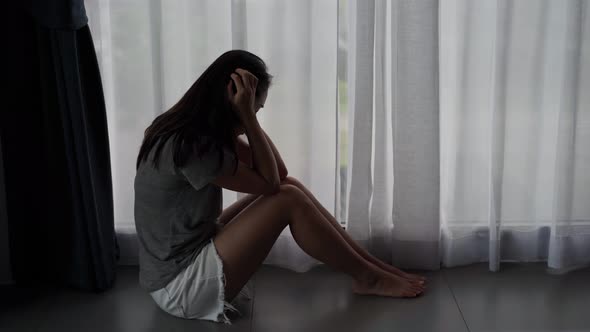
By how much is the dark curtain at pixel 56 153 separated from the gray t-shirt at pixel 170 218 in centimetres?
29

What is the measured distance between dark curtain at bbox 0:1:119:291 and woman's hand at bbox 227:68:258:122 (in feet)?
1.75

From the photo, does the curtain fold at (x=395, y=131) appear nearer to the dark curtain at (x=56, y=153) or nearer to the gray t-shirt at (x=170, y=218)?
the gray t-shirt at (x=170, y=218)

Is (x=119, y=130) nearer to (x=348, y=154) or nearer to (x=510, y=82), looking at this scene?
(x=348, y=154)

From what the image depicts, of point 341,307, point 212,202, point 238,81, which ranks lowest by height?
point 341,307

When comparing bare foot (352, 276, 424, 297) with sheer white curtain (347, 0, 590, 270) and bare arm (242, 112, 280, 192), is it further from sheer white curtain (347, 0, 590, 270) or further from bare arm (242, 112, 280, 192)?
bare arm (242, 112, 280, 192)

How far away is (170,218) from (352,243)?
622 mm

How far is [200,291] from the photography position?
2.12 metres

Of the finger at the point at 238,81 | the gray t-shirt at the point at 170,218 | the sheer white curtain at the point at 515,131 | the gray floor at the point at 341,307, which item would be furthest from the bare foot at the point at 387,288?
the finger at the point at 238,81

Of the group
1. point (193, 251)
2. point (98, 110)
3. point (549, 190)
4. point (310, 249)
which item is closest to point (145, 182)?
point (193, 251)

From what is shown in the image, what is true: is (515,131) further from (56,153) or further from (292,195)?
(56,153)

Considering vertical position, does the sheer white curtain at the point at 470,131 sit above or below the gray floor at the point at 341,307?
above

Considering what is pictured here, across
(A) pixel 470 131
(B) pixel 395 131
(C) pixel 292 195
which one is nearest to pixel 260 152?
(C) pixel 292 195

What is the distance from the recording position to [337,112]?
2521mm

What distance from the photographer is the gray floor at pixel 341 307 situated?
7.19 ft
